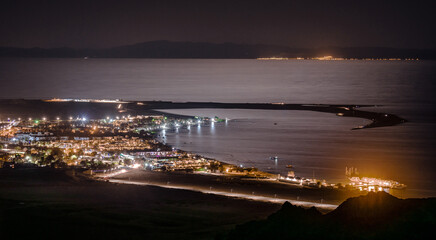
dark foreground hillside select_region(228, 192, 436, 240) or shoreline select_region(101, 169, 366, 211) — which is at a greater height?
dark foreground hillside select_region(228, 192, 436, 240)

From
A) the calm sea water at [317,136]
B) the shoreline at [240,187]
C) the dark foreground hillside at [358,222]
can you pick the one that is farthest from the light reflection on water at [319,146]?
the dark foreground hillside at [358,222]

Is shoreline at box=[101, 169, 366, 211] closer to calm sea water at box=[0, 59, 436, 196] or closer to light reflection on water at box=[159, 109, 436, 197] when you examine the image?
light reflection on water at box=[159, 109, 436, 197]

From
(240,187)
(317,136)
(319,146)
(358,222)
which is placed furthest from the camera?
(317,136)

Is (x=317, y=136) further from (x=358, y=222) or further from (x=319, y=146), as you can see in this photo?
(x=358, y=222)

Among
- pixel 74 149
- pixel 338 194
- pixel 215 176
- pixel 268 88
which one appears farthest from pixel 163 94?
pixel 338 194

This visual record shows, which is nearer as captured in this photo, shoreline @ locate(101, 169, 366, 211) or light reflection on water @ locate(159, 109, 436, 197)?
shoreline @ locate(101, 169, 366, 211)

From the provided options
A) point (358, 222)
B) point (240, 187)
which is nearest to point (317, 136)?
point (240, 187)

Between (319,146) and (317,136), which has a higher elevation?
(317,136)

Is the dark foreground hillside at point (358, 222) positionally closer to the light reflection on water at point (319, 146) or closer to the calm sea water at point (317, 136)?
the light reflection on water at point (319, 146)

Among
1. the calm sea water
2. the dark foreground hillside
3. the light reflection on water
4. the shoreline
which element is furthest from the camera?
the calm sea water

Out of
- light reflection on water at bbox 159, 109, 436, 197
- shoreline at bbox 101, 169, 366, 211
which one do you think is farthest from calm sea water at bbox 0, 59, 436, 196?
shoreline at bbox 101, 169, 366, 211
